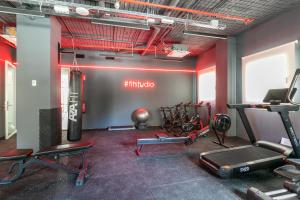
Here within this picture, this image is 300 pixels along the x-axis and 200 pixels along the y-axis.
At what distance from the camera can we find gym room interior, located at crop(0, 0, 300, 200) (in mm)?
A: 2541

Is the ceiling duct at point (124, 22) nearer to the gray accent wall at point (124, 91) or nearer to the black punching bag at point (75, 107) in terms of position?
the black punching bag at point (75, 107)

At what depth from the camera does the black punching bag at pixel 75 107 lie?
194 inches

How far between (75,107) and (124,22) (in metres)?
3.00

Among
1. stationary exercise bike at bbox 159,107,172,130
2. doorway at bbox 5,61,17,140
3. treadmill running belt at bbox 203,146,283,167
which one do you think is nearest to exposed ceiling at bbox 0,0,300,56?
doorway at bbox 5,61,17,140

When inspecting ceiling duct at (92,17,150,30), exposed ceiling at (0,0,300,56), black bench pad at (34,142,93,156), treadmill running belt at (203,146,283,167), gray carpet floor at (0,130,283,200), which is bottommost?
gray carpet floor at (0,130,283,200)

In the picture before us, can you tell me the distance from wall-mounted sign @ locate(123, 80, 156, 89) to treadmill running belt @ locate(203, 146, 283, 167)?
15.3 feet

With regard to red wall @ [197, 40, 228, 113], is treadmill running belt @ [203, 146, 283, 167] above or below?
below

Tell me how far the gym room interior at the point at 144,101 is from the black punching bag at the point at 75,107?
0.03 metres

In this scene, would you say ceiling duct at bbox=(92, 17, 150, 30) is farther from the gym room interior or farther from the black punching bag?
the black punching bag

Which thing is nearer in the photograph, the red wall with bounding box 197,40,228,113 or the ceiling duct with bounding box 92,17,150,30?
the ceiling duct with bounding box 92,17,150,30

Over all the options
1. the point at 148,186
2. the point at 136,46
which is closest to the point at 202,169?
the point at 148,186

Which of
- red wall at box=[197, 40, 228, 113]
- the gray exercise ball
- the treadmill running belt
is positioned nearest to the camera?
the treadmill running belt

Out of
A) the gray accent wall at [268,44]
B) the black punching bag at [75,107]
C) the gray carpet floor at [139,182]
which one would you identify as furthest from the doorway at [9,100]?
the gray accent wall at [268,44]

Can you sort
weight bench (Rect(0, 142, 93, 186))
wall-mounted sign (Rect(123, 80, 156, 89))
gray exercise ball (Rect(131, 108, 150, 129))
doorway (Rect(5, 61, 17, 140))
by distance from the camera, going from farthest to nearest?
wall-mounted sign (Rect(123, 80, 156, 89)) < gray exercise ball (Rect(131, 108, 150, 129)) < doorway (Rect(5, 61, 17, 140)) < weight bench (Rect(0, 142, 93, 186))
